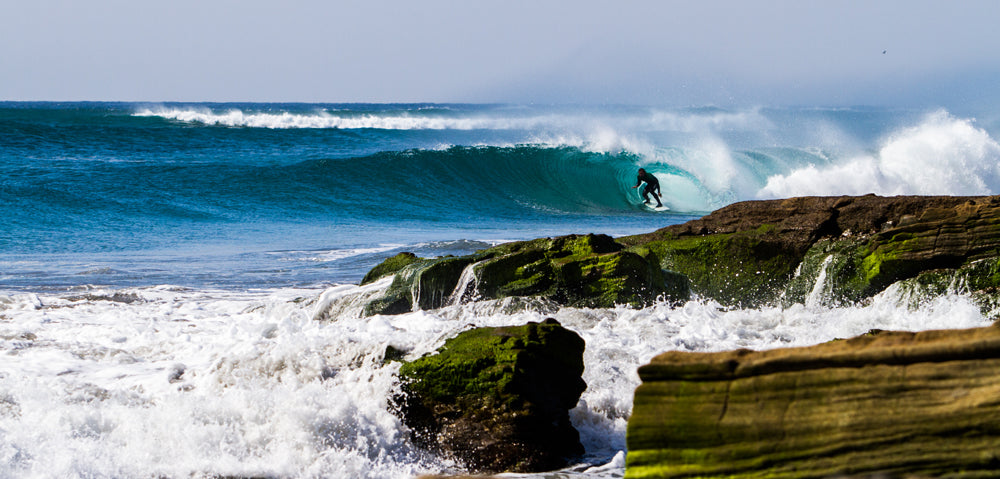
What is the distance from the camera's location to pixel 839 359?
2.49 metres

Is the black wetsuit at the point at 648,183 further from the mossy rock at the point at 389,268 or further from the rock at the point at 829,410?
the rock at the point at 829,410

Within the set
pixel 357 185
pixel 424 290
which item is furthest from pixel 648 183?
pixel 424 290

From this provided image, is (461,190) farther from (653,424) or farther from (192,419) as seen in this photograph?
(653,424)

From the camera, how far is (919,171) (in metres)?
26.2

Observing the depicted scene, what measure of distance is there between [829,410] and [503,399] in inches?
99.4

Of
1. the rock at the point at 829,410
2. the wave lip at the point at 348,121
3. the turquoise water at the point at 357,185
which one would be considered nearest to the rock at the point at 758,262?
the turquoise water at the point at 357,185

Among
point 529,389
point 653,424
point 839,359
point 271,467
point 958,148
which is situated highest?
point 958,148

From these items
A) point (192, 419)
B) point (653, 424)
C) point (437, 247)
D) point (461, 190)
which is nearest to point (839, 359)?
point (653, 424)

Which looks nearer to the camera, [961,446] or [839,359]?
[961,446]

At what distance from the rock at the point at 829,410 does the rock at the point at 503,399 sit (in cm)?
202

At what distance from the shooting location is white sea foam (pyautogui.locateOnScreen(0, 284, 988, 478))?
4.64 metres

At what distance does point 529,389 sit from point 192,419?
6.50ft

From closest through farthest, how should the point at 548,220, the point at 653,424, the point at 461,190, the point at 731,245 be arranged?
the point at 653,424 → the point at 731,245 → the point at 548,220 → the point at 461,190

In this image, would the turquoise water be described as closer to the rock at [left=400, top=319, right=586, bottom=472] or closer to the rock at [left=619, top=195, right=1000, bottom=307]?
the rock at [left=619, top=195, right=1000, bottom=307]
